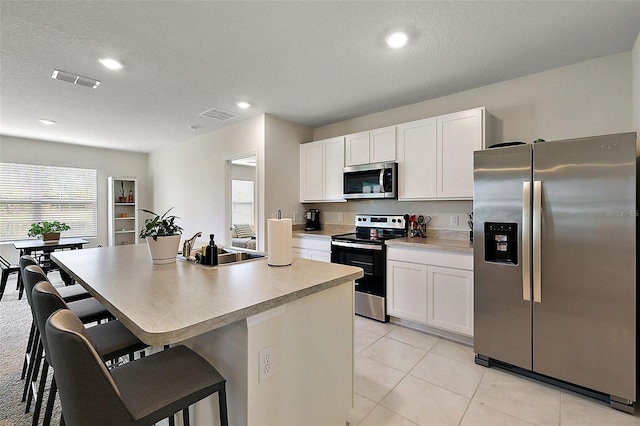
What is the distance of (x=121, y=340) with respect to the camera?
58.8 inches

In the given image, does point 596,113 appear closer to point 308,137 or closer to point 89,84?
point 308,137

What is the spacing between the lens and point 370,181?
3645 millimetres

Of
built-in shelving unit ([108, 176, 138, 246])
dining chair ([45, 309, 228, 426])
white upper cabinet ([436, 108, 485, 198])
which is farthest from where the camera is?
built-in shelving unit ([108, 176, 138, 246])

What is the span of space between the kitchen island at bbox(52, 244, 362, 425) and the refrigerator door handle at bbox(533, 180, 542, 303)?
4.47 ft

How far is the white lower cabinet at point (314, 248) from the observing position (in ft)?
12.1

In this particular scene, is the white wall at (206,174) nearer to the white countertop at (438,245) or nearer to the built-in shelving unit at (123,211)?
the built-in shelving unit at (123,211)

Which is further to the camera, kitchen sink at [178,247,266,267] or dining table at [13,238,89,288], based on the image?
dining table at [13,238,89,288]

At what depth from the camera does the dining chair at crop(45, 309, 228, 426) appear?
0.80 metres

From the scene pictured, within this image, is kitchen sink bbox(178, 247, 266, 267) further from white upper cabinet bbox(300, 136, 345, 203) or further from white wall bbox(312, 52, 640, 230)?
white wall bbox(312, 52, 640, 230)

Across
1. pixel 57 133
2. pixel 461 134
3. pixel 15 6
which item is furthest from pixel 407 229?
pixel 57 133

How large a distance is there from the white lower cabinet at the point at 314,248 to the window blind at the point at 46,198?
489 centimetres

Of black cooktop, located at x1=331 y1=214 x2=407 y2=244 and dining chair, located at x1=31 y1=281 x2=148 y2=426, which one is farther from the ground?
black cooktop, located at x1=331 y1=214 x2=407 y2=244

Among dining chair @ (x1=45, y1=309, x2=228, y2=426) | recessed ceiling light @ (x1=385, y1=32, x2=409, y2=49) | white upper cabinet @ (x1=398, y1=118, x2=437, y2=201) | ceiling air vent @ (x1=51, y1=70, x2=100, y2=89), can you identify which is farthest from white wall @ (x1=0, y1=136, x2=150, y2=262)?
recessed ceiling light @ (x1=385, y1=32, x2=409, y2=49)

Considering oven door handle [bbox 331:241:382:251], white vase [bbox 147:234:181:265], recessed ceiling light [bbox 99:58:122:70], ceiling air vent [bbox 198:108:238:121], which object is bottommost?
oven door handle [bbox 331:241:382:251]
